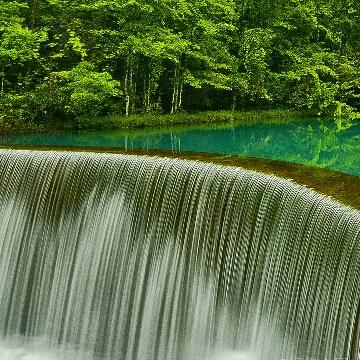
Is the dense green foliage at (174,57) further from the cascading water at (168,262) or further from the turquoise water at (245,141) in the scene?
the cascading water at (168,262)

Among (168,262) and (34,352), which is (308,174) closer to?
(168,262)

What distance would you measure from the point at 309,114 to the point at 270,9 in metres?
5.44

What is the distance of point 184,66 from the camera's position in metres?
22.1

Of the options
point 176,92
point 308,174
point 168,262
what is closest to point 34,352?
point 168,262

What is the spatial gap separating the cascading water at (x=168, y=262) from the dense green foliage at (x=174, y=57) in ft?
29.2

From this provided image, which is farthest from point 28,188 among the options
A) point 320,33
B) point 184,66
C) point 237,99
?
point 320,33

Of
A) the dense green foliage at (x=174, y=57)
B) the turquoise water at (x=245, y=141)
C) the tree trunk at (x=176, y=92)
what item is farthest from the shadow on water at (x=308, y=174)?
the tree trunk at (x=176, y=92)

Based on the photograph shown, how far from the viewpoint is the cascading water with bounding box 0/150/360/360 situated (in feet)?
19.4

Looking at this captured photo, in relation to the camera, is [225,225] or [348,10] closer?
[225,225]

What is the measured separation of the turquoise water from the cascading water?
163 inches

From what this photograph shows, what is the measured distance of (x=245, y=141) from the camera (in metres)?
16.0

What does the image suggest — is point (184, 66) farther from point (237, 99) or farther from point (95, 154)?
point (95, 154)

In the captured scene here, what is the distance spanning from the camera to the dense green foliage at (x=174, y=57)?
18.0 m

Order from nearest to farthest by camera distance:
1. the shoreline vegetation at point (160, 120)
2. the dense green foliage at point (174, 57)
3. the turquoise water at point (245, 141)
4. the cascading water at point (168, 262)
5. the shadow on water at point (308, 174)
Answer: the cascading water at point (168, 262), the shadow on water at point (308, 174), the turquoise water at point (245, 141), the shoreline vegetation at point (160, 120), the dense green foliage at point (174, 57)
